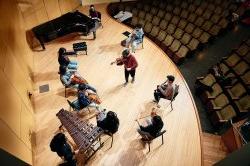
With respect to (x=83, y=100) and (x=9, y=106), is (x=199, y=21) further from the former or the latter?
(x=9, y=106)

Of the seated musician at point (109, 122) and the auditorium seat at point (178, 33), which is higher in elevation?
the seated musician at point (109, 122)

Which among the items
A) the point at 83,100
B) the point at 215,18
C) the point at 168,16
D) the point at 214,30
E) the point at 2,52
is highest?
the point at 2,52

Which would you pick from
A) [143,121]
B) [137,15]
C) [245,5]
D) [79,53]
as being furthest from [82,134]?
[245,5]

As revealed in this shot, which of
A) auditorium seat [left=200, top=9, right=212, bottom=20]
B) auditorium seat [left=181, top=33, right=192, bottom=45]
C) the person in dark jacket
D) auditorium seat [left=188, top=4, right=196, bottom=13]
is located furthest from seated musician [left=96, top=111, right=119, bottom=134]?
auditorium seat [left=188, top=4, right=196, bottom=13]

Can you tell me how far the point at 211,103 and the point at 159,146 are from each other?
192 centimetres

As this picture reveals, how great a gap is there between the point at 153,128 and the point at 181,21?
507cm

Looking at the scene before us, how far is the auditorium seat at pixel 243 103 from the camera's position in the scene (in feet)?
18.5

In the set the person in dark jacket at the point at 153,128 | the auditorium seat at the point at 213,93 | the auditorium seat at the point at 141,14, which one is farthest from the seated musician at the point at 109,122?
the auditorium seat at the point at 141,14

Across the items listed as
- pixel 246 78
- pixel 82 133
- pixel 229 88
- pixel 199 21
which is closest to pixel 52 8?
pixel 199 21

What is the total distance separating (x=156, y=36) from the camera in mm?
8398

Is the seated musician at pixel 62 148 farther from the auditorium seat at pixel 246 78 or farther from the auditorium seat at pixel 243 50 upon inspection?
the auditorium seat at pixel 243 50

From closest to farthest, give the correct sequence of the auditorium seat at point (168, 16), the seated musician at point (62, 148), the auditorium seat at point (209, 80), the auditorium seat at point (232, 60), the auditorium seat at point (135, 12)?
the seated musician at point (62, 148), the auditorium seat at point (209, 80), the auditorium seat at point (232, 60), the auditorium seat at point (168, 16), the auditorium seat at point (135, 12)

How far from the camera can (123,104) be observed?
5695 millimetres

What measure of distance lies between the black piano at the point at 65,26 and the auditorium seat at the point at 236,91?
404 centimetres
